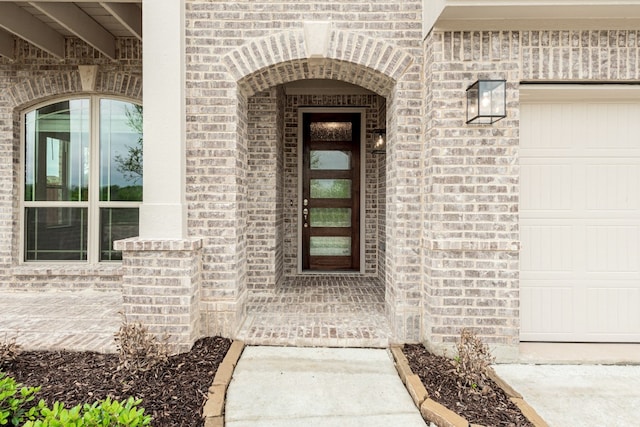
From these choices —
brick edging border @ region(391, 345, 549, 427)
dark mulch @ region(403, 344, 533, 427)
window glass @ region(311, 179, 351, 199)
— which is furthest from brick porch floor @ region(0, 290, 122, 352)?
window glass @ region(311, 179, 351, 199)

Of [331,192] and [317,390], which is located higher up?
[331,192]

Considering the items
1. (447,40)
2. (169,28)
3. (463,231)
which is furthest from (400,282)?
(169,28)

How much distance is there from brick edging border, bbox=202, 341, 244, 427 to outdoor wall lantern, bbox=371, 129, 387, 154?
331 cm

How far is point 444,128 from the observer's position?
3113mm

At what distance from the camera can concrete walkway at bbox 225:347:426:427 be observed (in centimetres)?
233

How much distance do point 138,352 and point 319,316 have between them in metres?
1.74

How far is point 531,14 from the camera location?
2980 mm

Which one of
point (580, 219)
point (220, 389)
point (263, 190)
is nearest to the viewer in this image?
point (220, 389)

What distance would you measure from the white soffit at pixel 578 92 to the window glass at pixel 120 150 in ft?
14.7

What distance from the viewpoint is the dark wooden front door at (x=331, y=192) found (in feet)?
19.4

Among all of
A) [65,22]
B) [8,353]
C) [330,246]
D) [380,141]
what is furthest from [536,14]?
[8,353]

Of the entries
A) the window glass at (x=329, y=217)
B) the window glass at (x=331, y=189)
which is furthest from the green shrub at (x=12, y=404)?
the window glass at (x=331, y=189)

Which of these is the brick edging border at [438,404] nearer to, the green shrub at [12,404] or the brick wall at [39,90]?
the green shrub at [12,404]

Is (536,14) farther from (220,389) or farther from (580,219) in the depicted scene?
(220,389)
